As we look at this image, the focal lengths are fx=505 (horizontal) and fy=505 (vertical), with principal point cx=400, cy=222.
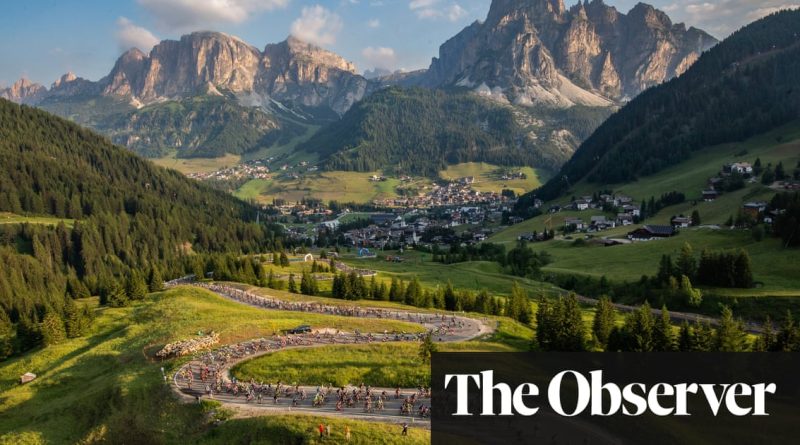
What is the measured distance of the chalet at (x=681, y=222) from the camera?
519 ft

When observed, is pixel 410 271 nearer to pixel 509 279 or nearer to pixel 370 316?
pixel 509 279

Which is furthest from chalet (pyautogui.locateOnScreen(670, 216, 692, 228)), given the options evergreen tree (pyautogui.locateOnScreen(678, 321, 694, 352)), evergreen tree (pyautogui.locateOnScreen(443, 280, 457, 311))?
evergreen tree (pyautogui.locateOnScreen(678, 321, 694, 352))

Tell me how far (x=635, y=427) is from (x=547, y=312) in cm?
2609

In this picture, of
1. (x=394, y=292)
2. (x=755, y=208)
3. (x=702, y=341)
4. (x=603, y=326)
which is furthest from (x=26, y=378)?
(x=755, y=208)

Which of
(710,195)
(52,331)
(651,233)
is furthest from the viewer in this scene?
(710,195)

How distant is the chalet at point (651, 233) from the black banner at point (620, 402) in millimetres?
99869

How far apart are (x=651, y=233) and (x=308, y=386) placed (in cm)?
13269

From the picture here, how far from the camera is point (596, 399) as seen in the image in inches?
1529

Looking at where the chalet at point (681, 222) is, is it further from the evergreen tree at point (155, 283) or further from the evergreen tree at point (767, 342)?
the evergreen tree at point (155, 283)

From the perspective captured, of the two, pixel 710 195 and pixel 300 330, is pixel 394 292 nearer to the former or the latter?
pixel 300 330

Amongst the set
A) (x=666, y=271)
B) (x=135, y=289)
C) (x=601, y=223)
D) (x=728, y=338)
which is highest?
(x=601, y=223)

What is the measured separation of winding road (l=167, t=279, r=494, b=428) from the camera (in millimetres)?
46125

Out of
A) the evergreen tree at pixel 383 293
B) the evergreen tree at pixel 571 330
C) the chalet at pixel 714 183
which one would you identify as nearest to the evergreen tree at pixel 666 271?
the evergreen tree at pixel 571 330

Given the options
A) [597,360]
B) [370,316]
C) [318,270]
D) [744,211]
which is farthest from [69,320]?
[744,211]
